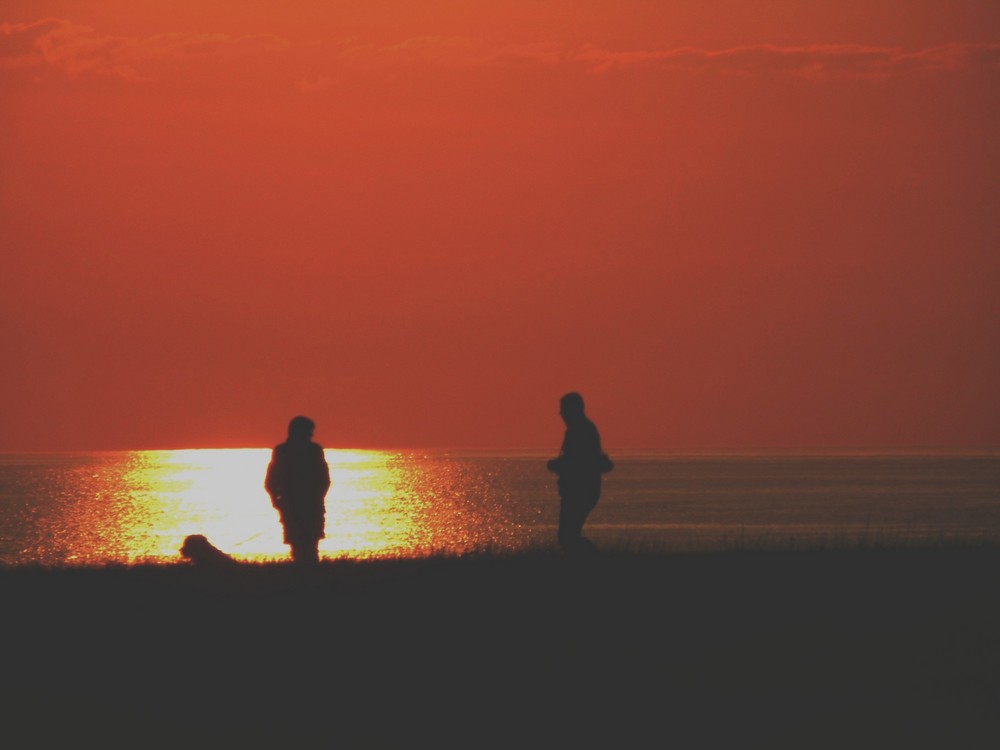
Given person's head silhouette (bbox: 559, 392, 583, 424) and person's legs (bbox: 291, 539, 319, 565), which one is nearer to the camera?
person's head silhouette (bbox: 559, 392, 583, 424)

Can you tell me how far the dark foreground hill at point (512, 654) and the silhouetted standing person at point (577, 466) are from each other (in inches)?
17.5

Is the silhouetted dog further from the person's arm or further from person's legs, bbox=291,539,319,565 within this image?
person's legs, bbox=291,539,319,565

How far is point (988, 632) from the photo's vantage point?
1283cm

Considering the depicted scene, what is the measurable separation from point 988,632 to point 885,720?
2.65 m

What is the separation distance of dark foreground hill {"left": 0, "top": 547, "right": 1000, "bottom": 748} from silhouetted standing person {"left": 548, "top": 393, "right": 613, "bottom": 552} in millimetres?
445

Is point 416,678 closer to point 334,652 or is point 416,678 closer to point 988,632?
point 334,652

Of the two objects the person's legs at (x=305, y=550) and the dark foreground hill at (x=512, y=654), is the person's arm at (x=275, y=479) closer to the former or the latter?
the person's legs at (x=305, y=550)

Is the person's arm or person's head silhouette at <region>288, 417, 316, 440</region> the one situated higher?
person's head silhouette at <region>288, 417, 316, 440</region>

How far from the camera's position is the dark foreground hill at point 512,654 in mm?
10430

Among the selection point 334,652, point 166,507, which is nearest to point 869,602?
point 334,652

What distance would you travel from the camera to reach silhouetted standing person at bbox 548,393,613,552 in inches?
631

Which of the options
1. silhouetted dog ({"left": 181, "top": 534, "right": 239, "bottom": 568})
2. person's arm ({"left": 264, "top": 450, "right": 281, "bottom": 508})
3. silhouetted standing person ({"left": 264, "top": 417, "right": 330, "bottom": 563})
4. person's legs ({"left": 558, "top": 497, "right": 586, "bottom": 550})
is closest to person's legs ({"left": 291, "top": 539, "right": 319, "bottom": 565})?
silhouetted standing person ({"left": 264, "top": 417, "right": 330, "bottom": 563})

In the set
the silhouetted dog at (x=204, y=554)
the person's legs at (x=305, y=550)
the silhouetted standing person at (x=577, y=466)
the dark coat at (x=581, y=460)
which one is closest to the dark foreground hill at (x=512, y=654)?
the silhouetted dog at (x=204, y=554)

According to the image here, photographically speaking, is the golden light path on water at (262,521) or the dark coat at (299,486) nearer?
the dark coat at (299,486)
